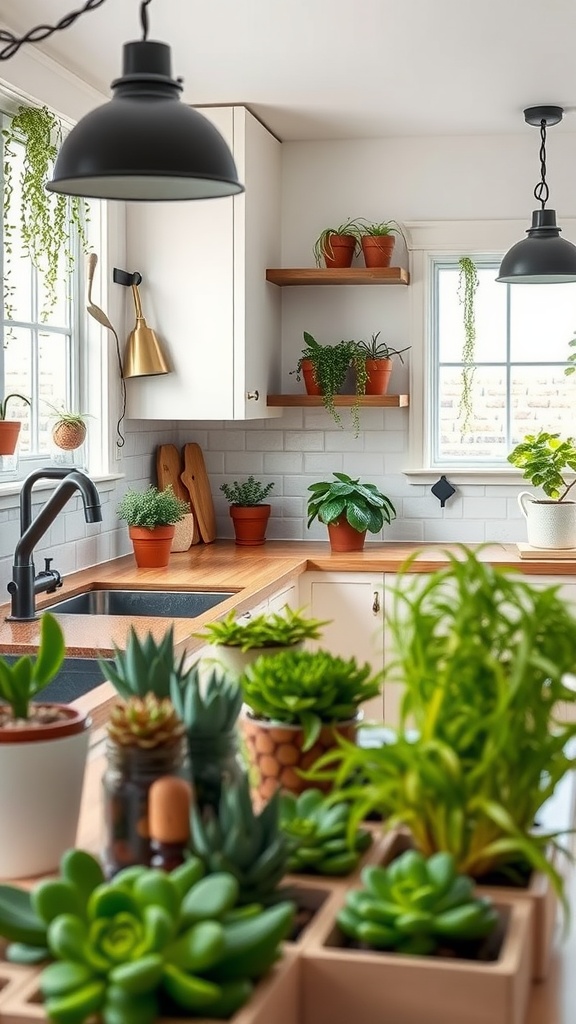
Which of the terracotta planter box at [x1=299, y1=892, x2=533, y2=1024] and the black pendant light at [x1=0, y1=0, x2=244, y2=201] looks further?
the black pendant light at [x1=0, y1=0, x2=244, y2=201]

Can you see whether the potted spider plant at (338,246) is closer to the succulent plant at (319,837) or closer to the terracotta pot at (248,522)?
the terracotta pot at (248,522)

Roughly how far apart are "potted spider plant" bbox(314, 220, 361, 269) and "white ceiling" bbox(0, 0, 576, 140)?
430 millimetres

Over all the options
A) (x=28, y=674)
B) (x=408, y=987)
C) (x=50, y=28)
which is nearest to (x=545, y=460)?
(x=50, y=28)

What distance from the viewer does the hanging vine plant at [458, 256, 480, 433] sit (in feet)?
16.7

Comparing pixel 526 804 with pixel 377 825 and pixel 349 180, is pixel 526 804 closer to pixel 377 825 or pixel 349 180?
pixel 377 825

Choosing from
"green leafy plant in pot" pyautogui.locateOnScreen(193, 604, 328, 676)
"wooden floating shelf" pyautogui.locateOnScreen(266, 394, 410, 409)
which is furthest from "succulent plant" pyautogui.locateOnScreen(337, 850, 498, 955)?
"wooden floating shelf" pyautogui.locateOnScreen(266, 394, 410, 409)

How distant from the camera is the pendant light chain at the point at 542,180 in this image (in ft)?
15.3

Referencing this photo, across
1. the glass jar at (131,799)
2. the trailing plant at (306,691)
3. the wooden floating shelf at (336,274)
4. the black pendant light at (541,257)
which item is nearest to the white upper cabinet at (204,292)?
the wooden floating shelf at (336,274)

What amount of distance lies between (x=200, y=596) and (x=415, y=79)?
6.07 feet

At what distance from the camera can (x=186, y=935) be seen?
3.36ft

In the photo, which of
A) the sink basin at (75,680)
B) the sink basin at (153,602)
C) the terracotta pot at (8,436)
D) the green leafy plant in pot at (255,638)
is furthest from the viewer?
the sink basin at (153,602)

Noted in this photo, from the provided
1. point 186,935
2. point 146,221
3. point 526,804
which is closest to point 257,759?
point 526,804

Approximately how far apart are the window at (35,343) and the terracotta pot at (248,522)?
0.97 m

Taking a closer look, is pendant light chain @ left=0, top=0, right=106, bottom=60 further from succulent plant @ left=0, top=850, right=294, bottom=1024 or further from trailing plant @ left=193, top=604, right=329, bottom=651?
succulent plant @ left=0, top=850, right=294, bottom=1024
